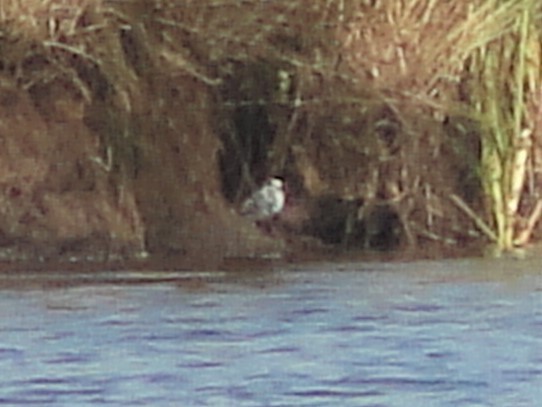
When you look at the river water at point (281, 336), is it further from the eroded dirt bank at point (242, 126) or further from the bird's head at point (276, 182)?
the bird's head at point (276, 182)

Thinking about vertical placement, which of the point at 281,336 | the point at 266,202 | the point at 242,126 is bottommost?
the point at 281,336

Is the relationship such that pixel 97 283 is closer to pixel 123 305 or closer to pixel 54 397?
pixel 123 305

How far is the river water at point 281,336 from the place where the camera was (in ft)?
21.1

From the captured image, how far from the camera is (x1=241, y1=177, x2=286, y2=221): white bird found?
30.9 feet

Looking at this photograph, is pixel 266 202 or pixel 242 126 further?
pixel 242 126

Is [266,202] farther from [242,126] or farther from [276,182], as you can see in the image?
[242,126]

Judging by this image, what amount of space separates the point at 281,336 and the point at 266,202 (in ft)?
7.10

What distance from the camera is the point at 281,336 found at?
7.36 m

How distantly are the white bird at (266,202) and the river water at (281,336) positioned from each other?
0.51m

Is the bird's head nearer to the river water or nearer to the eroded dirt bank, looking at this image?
the eroded dirt bank

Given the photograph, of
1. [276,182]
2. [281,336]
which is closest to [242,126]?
[276,182]

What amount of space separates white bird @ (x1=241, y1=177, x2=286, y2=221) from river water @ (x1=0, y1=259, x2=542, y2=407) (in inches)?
20.3

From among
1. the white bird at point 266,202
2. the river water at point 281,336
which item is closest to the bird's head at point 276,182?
the white bird at point 266,202

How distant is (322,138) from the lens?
9.57 meters
